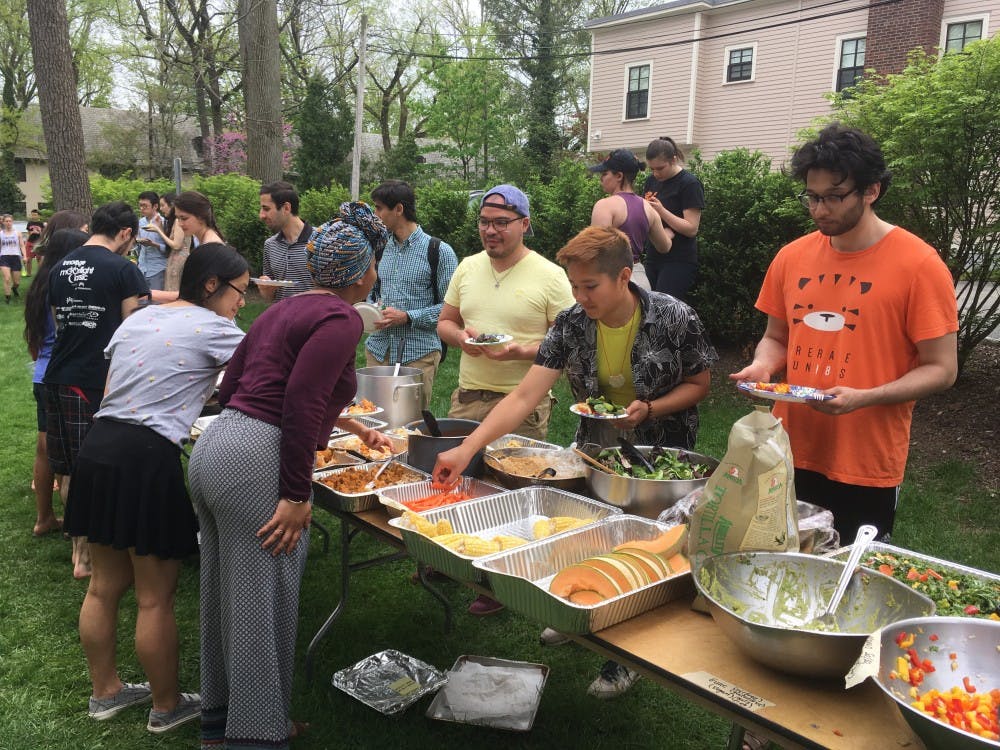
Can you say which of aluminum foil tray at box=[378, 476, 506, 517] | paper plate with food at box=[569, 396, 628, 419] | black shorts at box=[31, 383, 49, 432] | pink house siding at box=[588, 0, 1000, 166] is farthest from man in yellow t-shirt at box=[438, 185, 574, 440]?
pink house siding at box=[588, 0, 1000, 166]

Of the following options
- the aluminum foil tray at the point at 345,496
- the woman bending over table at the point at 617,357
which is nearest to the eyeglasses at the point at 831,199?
the woman bending over table at the point at 617,357

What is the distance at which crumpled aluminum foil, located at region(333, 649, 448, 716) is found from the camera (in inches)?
126

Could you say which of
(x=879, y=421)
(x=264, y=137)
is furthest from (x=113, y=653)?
(x=264, y=137)

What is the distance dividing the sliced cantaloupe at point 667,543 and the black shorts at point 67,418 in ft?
9.68

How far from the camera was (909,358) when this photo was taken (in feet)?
8.14

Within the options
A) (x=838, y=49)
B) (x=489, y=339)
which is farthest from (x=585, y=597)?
(x=838, y=49)

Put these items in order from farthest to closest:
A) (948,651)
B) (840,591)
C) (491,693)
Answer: (491,693) → (840,591) → (948,651)

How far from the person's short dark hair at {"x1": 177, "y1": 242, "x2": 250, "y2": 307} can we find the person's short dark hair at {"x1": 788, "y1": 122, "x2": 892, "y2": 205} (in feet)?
6.73

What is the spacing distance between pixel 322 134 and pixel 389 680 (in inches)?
919

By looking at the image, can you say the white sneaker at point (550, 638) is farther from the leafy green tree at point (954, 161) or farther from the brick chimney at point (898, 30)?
the brick chimney at point (898, 30)

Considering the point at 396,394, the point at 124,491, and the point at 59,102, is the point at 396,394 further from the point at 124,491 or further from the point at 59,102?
the point at 59,102

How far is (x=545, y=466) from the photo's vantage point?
115 inches

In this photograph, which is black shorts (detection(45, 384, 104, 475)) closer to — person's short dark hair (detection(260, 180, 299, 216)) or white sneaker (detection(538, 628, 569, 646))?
person's short dark hair (detection(260, 180, 299, 216))

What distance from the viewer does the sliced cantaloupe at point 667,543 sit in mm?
2057
